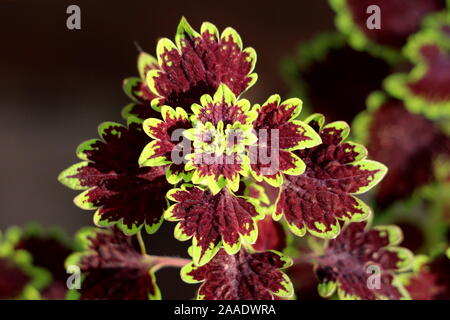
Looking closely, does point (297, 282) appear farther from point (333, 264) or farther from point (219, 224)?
point (219, 224)

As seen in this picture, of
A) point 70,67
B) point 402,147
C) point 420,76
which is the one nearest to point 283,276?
point 402,147

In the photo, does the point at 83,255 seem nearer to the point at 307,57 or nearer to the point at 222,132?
the point at 222,132

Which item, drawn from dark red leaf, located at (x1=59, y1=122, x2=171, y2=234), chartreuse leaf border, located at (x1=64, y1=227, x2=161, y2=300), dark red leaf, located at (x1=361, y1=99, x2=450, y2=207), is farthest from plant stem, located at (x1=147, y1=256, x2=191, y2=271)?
dark red leaf, located at (x1=361, y1=99, x2=450, y2=207)

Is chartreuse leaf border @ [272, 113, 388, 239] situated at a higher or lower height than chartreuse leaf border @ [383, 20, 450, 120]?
lower

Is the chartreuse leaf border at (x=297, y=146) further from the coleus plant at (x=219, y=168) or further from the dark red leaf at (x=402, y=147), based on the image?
the dark red leaf at (x=402, y=147)

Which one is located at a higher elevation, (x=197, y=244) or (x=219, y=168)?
(x=219, y=168)

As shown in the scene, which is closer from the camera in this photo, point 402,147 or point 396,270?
point 396,270

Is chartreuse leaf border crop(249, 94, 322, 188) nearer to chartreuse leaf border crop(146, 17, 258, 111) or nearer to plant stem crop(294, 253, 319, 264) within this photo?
chartreuse leaf border crop(146, 17, 258, 111)

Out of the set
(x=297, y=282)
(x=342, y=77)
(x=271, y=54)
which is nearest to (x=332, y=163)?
(x=297, y=282)
